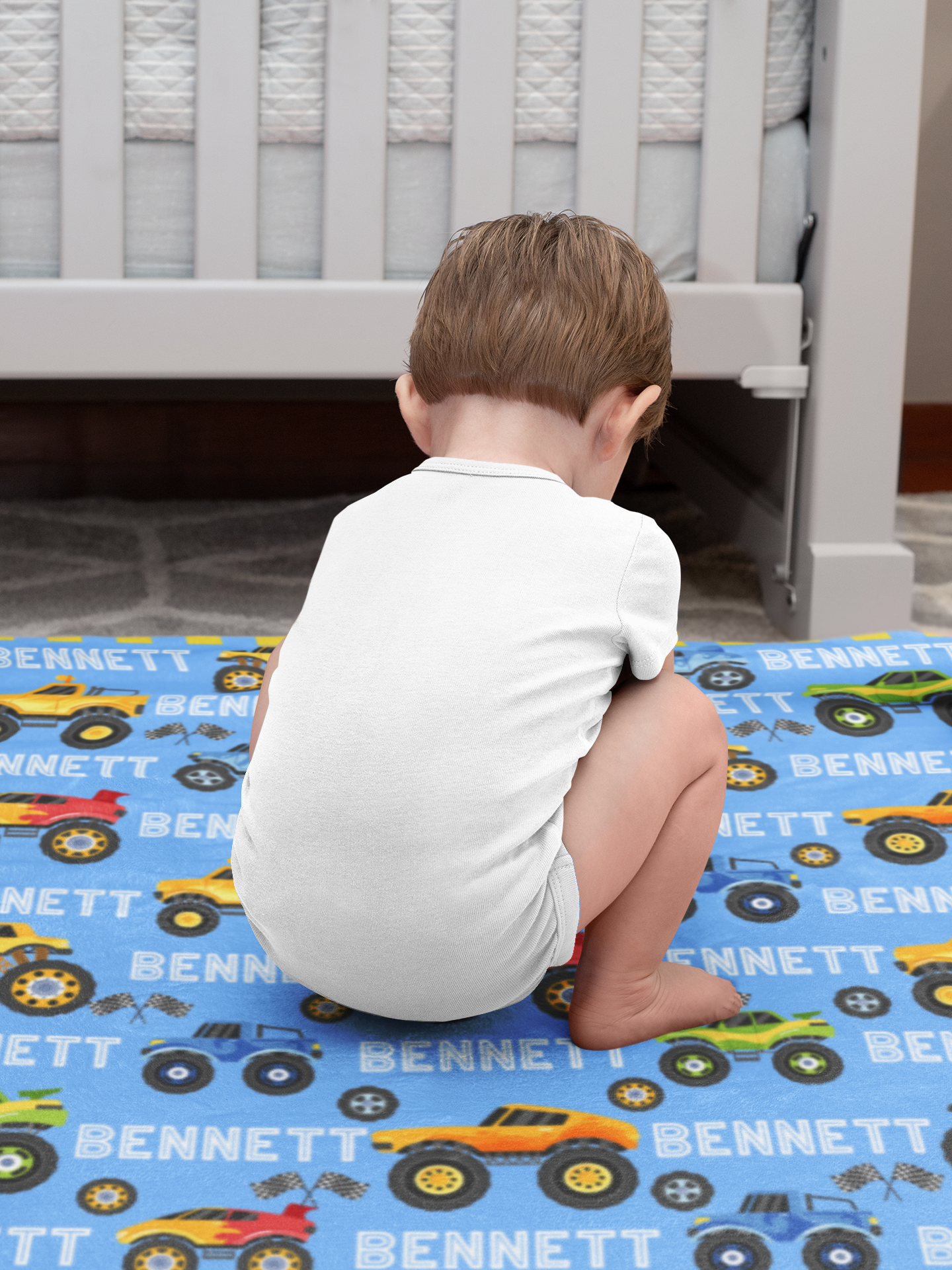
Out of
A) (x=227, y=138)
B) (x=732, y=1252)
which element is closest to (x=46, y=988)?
(x=732, y=1252)

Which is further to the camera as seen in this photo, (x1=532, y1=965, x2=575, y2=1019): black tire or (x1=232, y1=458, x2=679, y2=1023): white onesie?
(x1=532, y1=965, x2=575, y2=1019): black tire

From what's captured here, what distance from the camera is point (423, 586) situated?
2.23ft

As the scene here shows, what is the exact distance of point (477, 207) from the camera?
141 cm

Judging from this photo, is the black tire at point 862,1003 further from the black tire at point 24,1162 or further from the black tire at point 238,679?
the black tire at point 238,679

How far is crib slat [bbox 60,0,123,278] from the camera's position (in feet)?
4.46

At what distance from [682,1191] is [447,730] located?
0.80 ft

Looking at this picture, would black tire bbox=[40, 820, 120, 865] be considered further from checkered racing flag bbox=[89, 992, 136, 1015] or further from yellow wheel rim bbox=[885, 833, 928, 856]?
yellow wheel rim bbox=[885, 833, 928, 856]

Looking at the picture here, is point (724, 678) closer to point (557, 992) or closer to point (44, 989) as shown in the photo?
point (557, 992)

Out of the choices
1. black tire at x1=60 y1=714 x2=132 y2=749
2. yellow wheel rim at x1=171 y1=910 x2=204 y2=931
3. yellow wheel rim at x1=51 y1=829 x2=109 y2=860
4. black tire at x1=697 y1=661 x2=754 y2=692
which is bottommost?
yellow wheel rim at x1=171 y1=910 x2=204 y2=931

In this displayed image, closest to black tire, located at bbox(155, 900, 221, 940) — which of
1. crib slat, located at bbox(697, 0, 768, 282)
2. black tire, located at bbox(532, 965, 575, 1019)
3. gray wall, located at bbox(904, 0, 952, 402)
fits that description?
black tire, located at bbox(532, 965, 575, 1019)

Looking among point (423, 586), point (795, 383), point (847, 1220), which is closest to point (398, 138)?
point (795, 383)

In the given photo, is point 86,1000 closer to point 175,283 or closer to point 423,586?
point 423,586

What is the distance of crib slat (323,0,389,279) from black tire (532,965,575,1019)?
85 centimetres

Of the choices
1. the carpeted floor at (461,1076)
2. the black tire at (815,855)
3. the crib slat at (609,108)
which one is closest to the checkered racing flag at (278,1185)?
the carpeted floor at (461,1076)
